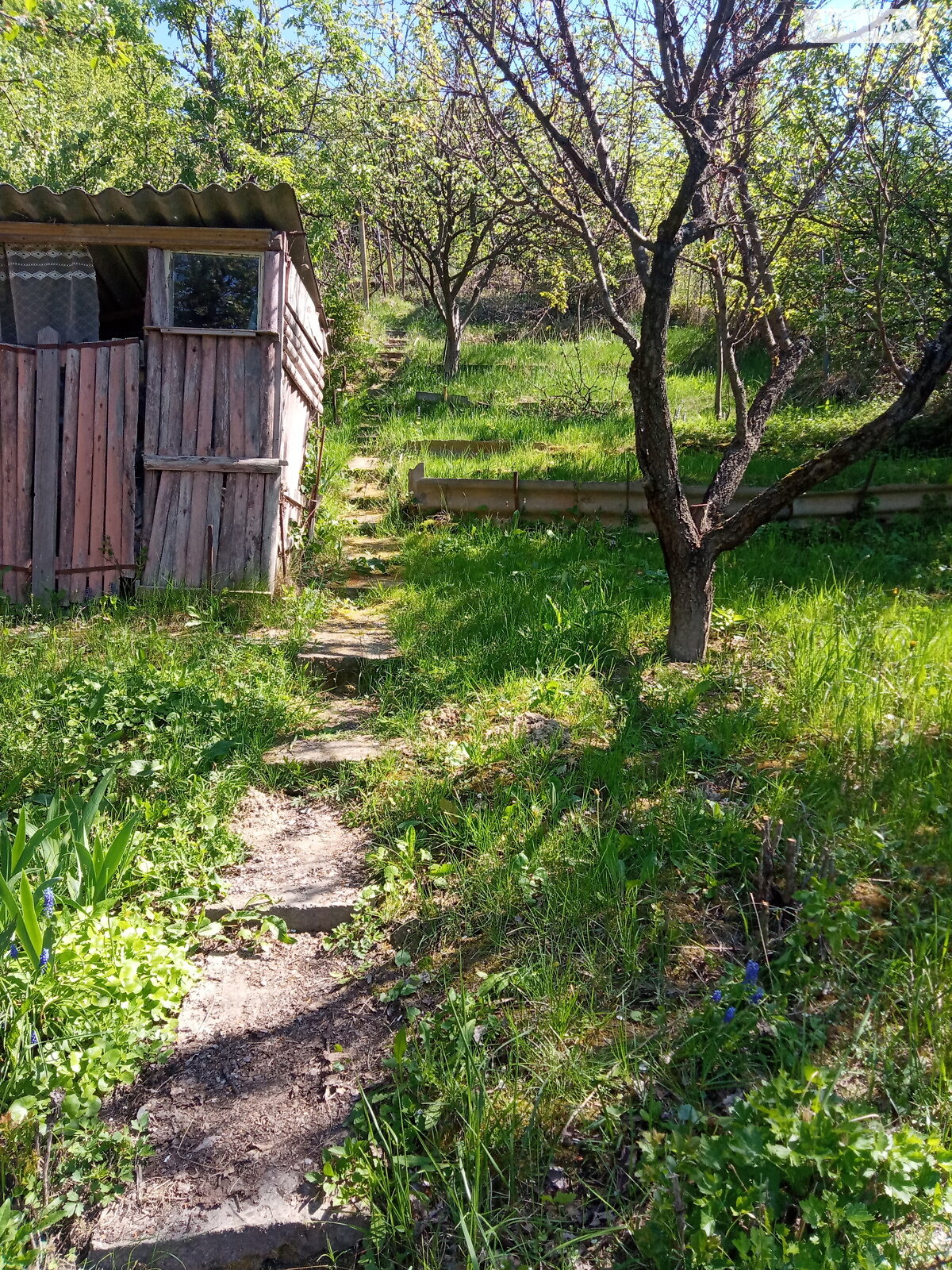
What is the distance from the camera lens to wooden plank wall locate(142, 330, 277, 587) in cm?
592

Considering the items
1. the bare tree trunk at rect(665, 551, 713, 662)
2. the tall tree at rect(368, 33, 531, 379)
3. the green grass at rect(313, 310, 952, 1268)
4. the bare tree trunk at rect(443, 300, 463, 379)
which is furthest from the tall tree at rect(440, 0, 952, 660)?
the bare tree trunk at rect(443, 300, 463, 379)

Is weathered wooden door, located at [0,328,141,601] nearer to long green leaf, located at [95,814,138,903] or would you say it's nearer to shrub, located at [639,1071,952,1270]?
long green leaf, located at [95,814,138,903]

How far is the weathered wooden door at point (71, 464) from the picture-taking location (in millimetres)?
5918

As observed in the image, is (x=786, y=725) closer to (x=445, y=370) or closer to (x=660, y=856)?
(x=660, y=856)

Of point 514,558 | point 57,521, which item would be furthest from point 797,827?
point 57,521

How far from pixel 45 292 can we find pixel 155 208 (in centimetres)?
123

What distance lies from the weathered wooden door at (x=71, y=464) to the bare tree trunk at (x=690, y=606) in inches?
164

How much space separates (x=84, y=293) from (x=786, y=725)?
6108mm

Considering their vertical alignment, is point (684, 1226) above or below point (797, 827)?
below

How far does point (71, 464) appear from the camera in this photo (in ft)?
19.6

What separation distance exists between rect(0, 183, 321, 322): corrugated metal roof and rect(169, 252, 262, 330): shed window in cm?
25

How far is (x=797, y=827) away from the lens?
276cm

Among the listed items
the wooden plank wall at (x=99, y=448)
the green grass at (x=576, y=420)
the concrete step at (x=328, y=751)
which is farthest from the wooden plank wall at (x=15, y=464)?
the green grass at (x=576, y=420)

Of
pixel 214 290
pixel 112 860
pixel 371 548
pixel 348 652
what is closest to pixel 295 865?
pixel 112 860
